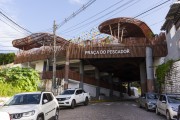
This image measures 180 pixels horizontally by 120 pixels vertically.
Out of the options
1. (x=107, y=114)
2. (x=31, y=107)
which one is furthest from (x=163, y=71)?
(x=31, y=107)

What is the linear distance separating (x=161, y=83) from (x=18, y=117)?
24.8 meters

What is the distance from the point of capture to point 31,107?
10367mm

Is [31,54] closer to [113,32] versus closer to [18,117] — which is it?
[113,32]

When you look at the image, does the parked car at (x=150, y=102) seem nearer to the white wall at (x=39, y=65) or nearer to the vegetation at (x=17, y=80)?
the vegetation at (x=17, y=80)

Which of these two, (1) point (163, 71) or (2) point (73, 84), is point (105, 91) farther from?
(1) point (163, 71)

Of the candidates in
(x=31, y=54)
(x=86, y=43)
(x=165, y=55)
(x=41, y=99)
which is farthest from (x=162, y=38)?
(x=41, y=99)

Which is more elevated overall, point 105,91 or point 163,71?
point 163,71

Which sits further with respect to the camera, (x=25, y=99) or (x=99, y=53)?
(x=99, y=53)

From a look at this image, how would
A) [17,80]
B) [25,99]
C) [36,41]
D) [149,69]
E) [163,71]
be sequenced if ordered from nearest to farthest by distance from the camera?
[25,99], [17,80], [163,71], [149,69], [36,41]

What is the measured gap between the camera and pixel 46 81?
38.0 meters

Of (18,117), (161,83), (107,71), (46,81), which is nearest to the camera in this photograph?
(18,117)

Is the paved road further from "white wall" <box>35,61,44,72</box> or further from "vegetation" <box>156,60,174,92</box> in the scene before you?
"white wall" <box>35,61,44,72</box>

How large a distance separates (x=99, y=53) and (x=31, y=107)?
28065 mm

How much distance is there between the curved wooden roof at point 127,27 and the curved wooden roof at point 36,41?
7653mm
